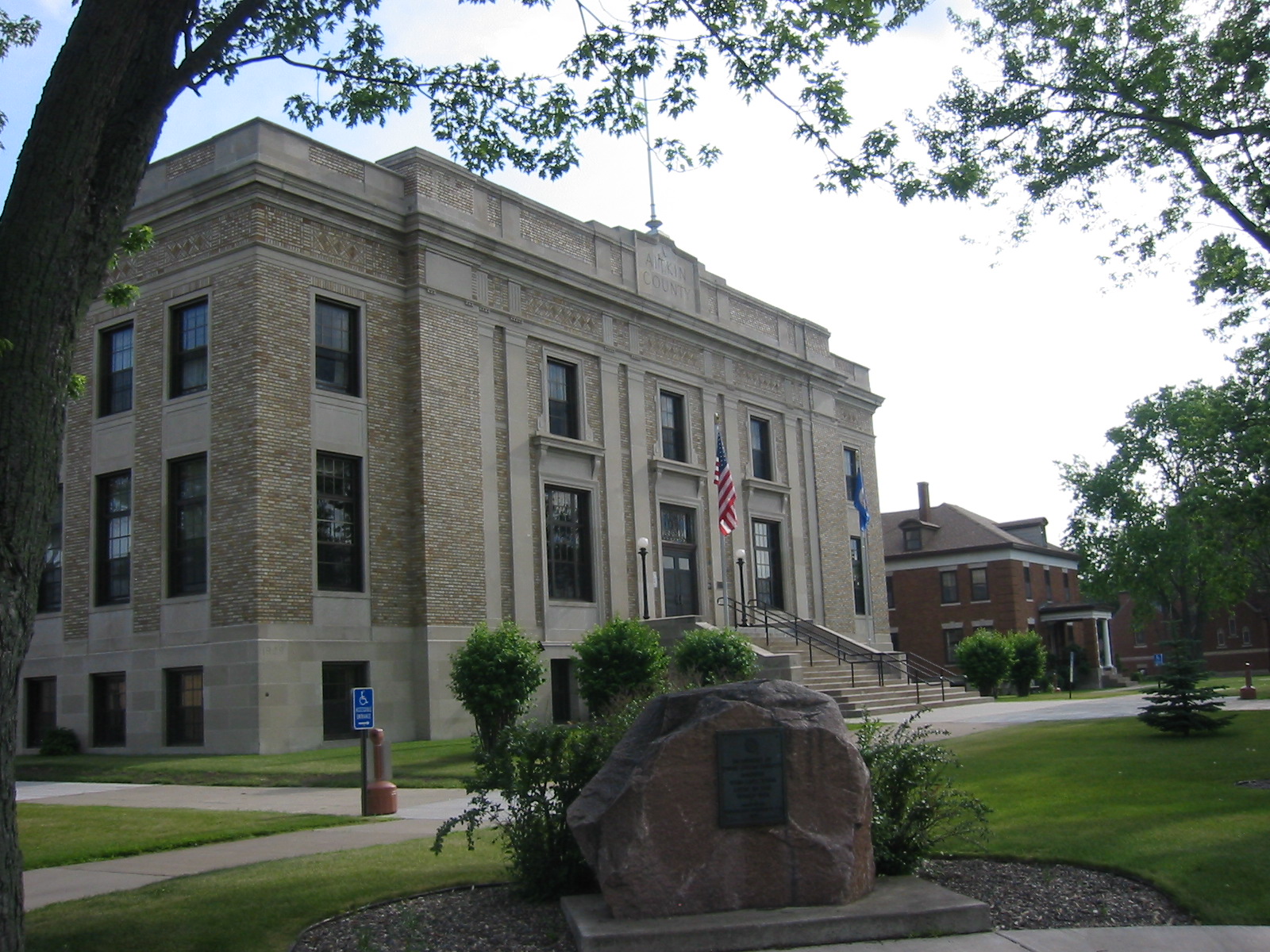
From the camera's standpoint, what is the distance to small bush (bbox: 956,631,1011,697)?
1516 inches

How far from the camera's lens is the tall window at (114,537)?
24672mm

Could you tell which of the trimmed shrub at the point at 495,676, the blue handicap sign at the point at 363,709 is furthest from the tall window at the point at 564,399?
the blue handicap sign at the point at 363,709

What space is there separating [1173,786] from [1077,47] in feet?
34.0

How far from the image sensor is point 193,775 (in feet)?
63.0

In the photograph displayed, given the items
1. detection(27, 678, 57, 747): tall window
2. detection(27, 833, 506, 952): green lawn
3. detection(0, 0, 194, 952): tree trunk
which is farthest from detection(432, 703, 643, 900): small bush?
detection(27, 678, 57, 747): tall window

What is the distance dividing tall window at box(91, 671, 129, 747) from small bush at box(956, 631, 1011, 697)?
84.5ft

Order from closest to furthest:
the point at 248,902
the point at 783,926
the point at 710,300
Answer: the point at 783,926 < the point at 248,902 < the point at 710,300

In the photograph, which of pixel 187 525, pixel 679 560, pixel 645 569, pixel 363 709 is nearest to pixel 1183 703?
pixel 363 709

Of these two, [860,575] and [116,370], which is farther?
[860,575]

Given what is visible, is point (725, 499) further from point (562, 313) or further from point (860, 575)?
point (860, 575)

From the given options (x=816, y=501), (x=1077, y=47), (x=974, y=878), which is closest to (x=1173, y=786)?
A: (x=974, y=878)

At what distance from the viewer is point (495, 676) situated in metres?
20.9

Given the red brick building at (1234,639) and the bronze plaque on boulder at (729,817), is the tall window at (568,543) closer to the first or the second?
the bronze plaque on boulder at (729,817)

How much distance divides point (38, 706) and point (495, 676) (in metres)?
11.5
